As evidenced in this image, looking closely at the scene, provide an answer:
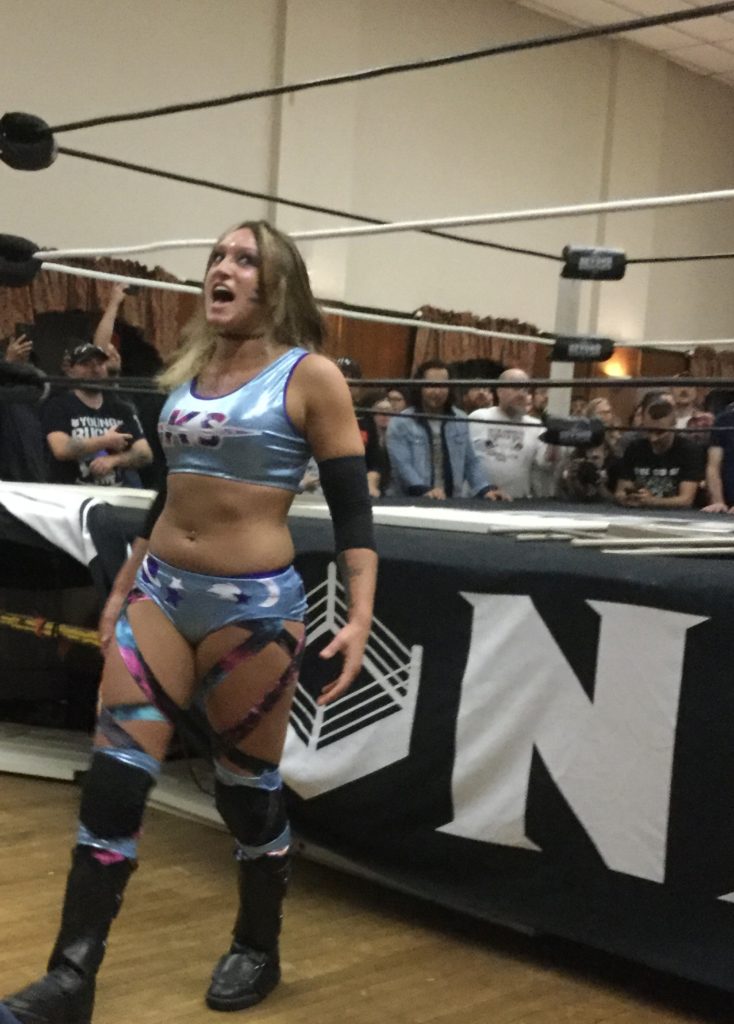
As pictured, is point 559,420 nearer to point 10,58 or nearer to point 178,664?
point 178,664

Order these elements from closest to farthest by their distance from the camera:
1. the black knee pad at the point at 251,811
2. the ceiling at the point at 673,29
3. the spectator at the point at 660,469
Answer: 1. the black knee pad at the point at 251,811
2. the spectator at the point at 660,469
3. the ceiling at the point at 673,29

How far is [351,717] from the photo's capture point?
2088 millimetres

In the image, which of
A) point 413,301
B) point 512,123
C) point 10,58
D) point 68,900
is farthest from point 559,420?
point 512,123

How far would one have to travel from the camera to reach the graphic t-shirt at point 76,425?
11.5ft

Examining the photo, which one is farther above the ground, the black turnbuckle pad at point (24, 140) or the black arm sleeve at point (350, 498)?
the black turnbuckle pad at point (24, 140)

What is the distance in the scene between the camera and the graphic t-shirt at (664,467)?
4.34m

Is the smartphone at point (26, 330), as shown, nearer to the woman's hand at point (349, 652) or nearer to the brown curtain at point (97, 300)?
the brown curtain at point (97, 300)

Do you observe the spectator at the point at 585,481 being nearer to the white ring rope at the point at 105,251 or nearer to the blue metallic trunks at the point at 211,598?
the white ring rope at the point at 105,251

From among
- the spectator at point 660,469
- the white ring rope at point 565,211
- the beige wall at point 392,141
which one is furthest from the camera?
the beige wall at point 392,141

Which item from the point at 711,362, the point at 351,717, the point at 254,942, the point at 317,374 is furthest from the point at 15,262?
the point at 711,362

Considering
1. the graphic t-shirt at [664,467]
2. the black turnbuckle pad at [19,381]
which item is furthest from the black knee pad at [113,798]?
the graphic t-shirt at [664,467]

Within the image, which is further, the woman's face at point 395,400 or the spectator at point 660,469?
the woman's face at point 395,400

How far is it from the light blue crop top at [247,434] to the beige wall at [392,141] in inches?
178

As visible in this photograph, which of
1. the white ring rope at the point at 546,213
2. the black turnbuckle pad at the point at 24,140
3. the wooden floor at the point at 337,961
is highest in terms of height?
the black turnbuckle pad at the point at 24,140
